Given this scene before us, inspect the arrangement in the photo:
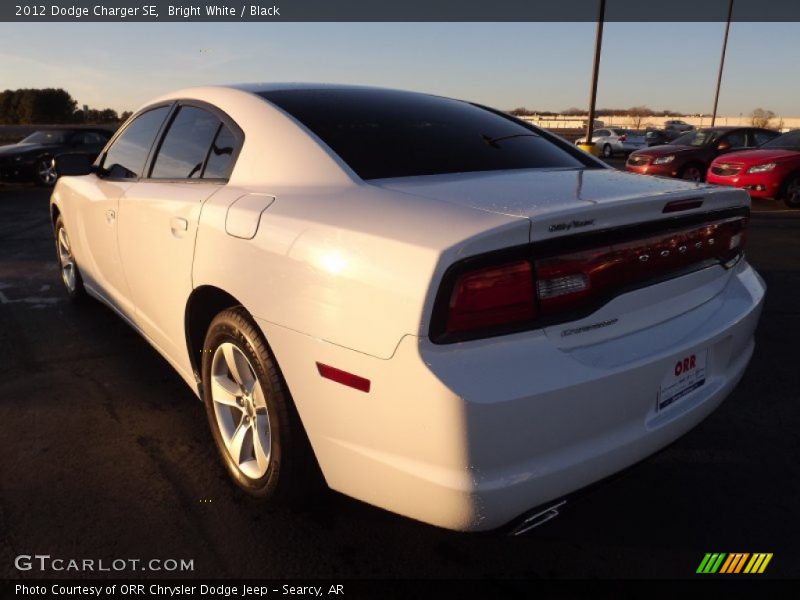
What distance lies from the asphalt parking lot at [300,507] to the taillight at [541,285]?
1.94 ft

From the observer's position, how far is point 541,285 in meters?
1.63

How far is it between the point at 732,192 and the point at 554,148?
946 millimetres

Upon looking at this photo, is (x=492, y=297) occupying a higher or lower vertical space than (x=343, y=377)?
higher

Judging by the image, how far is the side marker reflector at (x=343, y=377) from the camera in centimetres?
165

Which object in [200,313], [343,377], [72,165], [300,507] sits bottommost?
[300,507]

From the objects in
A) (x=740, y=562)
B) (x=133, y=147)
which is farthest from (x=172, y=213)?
(x=740, y=562)

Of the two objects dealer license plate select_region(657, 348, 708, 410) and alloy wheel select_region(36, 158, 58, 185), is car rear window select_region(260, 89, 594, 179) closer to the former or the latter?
dealer license plate select_region(657, 348, 708, 410)

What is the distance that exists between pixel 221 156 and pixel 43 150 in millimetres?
12642

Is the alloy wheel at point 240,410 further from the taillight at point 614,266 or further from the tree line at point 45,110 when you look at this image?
the tree line at point 45,110

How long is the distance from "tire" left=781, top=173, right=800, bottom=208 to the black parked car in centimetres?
1285

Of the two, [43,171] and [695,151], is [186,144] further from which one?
[695,151]

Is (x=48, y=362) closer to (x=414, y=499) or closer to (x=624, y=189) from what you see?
(x=414, y=499)

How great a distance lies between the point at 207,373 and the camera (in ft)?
8.12

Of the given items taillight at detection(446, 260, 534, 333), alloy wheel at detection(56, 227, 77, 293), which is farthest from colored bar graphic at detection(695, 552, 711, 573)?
alloy wheel at detection(56, 227, 77, 293)
